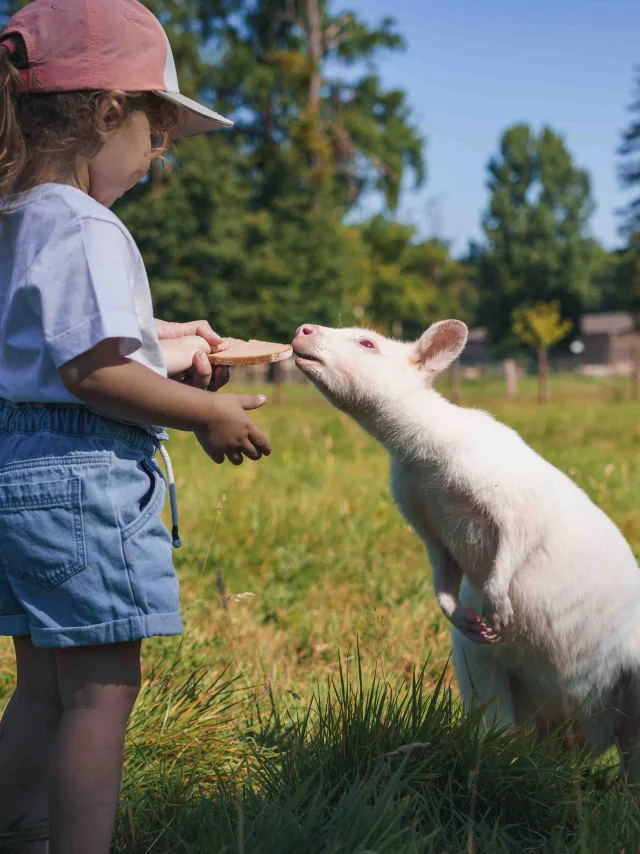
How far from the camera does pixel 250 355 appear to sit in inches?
86.0

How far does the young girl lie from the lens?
1.78 m

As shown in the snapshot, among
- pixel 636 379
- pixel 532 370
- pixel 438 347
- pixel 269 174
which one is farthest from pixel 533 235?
pixel 438 347

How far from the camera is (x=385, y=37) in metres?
30.6

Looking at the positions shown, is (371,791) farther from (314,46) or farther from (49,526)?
(314,46)

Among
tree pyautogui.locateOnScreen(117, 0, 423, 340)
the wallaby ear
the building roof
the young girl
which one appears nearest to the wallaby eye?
the wallaby ear

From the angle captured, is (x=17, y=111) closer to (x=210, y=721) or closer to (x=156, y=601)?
(x=156, y=601)

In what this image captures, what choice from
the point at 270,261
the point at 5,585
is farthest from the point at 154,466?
the point at 270,261

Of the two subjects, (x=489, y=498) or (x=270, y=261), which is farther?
(x=270, y=261)

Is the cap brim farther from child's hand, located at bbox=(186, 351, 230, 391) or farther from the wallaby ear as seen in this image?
the wallaby ear

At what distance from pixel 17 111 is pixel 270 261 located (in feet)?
90.4

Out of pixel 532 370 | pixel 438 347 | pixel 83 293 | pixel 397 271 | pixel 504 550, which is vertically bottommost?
pixel 532 370

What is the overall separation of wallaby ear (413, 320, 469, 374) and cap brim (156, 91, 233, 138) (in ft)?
3.42

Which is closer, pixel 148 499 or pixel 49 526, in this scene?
pixel 49 526

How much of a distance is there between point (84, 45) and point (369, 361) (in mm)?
1318
